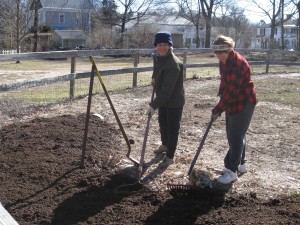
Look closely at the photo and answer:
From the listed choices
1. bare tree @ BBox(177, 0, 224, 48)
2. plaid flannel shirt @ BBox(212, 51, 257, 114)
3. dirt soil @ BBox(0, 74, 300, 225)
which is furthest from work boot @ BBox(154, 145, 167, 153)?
bare tree @ BBox(177, 0, 224, 48)

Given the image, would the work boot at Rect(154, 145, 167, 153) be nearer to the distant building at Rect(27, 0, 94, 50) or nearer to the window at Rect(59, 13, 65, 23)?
the distant building at Rect(27, 0, 94, 50)

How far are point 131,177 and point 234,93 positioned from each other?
59.4 inches

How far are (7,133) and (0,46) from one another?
36497mm

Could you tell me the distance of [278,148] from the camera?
6.29m

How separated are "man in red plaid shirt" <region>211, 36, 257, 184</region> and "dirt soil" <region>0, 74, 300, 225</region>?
1.74 feet

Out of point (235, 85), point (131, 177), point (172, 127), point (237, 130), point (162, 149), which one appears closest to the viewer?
point (235, 85)

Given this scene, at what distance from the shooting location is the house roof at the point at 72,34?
56844mm

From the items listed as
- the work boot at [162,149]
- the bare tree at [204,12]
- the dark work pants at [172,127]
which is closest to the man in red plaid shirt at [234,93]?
the dark work pants at [172,127]

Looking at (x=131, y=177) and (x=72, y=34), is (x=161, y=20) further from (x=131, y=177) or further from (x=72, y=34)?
(x=131, y=177)

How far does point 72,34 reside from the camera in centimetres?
5778

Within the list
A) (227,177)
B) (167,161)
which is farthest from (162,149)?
(227,177)

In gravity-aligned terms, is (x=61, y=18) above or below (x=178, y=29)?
above

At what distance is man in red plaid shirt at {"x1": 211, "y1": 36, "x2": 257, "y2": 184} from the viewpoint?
14.1ft

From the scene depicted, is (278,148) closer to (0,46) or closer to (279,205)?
A: (279,205)
